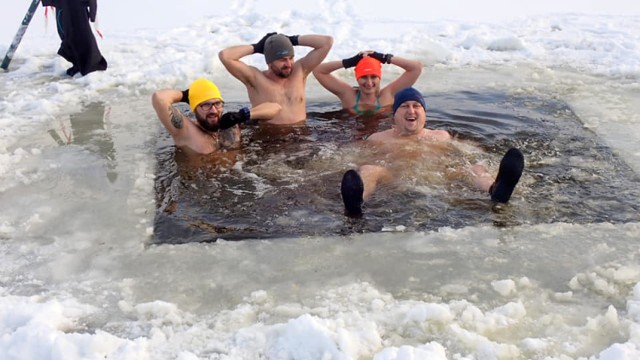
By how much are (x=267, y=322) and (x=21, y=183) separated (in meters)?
2.57

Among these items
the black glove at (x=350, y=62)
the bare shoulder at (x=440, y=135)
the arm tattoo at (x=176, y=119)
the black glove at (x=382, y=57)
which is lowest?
the bare shoulder at (x=440, y=135)

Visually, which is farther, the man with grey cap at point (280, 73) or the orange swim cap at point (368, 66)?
the orange swim cap at point (368, 66)

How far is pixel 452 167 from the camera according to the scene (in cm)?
450

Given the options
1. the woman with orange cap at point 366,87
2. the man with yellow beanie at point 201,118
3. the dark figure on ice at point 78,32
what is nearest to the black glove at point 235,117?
the man with yellow beanie at point 201,118

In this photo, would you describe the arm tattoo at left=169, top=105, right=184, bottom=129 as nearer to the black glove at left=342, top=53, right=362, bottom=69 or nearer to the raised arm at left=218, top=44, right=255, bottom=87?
the raised arm at left=218, top=44, right=255, bottom=87

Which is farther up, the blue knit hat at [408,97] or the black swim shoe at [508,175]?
the blue knit hat at [408,97]

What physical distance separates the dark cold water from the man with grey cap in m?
0.20

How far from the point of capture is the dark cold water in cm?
373

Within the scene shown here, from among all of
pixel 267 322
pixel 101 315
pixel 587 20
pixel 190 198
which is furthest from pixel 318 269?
pixel 587 20

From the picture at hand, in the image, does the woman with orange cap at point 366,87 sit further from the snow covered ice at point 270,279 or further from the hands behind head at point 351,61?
the snow covered ice at point 270,279

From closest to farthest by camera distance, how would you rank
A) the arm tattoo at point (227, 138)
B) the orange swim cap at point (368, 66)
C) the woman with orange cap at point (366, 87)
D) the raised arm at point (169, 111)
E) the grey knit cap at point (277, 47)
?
the raised arm at point (169, 111) < the arm tattoo at point (227, 138) < the grey knit cap at point (277, 47) < the orange swim cap at point (368, 66) < the woman with orange cap at point (366, 87)

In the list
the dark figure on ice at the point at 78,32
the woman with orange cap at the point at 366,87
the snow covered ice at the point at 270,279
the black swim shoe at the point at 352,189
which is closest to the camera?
the snow covered ice at the point at 270,279

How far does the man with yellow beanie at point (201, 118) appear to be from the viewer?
4906 millimetres

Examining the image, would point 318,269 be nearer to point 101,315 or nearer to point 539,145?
point 101,315
